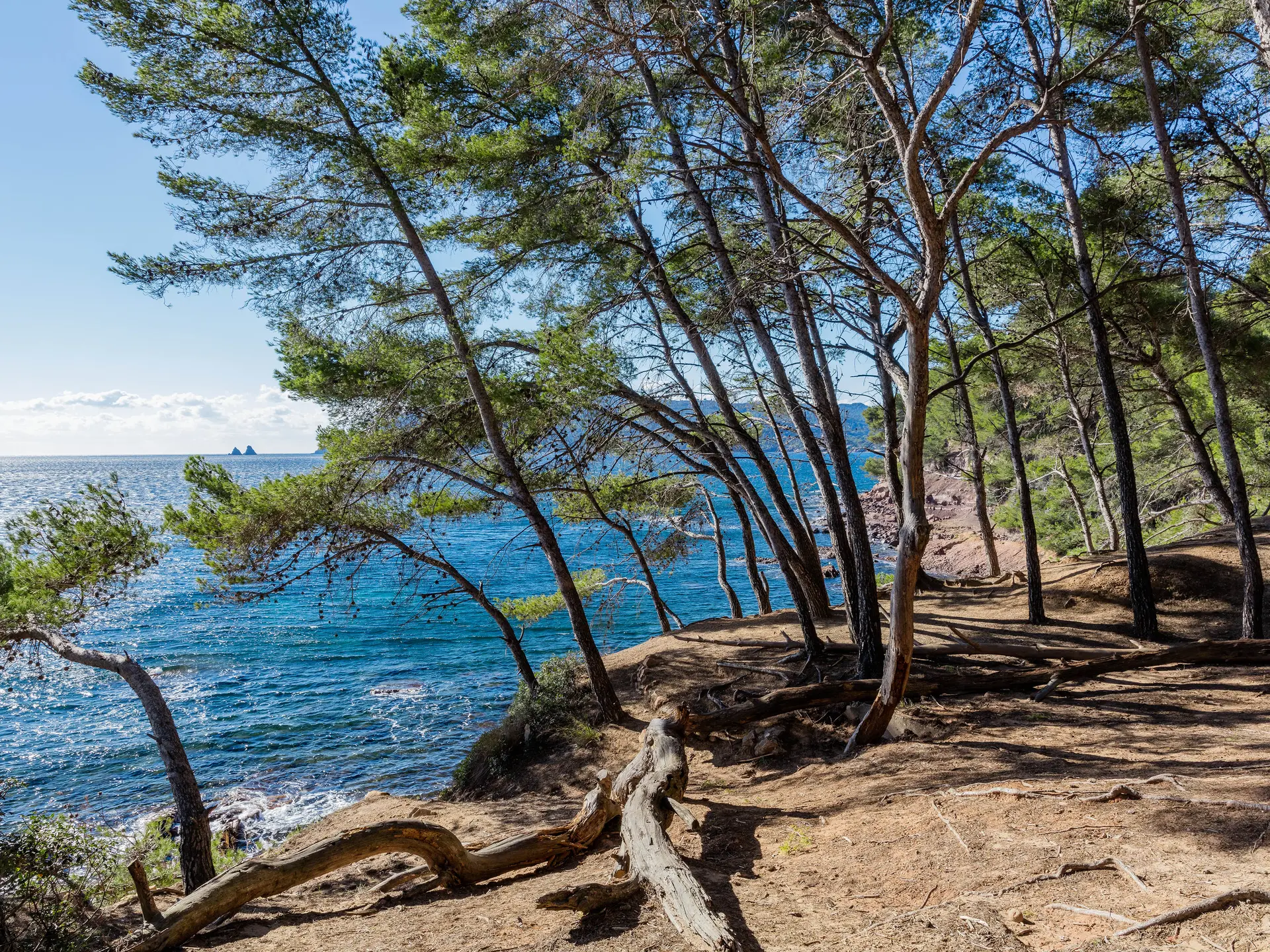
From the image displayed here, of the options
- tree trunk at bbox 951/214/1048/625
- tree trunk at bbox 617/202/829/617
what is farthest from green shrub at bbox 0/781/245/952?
tree trunk at bbox 951/214/1048/625

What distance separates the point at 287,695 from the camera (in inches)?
731

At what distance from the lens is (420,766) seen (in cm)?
1324

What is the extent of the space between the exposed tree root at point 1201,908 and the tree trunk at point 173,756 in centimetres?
814

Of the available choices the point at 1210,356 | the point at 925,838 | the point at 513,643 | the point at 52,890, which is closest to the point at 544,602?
the point at 513,643

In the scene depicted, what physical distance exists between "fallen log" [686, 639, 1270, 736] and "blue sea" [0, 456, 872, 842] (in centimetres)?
336

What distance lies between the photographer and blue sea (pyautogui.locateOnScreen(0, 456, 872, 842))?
1286 centimetres

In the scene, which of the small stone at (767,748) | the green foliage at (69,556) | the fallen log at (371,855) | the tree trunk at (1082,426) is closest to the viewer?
the fallen log at (371,855)

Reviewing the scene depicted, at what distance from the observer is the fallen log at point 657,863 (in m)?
3.24

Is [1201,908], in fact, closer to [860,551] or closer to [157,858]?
[860,551]

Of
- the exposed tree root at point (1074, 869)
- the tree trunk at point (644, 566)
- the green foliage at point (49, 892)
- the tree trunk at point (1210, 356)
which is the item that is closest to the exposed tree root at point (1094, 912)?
the exposed tree root at point (1074, 869)

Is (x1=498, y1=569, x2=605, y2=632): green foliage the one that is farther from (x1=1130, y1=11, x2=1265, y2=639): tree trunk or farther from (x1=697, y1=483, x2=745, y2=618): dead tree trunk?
(x1=1130, y1=11, x2=1265, y2=639): tree trunk

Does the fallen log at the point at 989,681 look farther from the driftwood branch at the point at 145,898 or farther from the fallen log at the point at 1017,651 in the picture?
the driftwood branch at the point at 145,898

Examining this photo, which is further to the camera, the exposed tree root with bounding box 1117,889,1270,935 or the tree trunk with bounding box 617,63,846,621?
the tree trunk with bounding box 617,63,846,621

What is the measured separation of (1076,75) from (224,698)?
69.9ft
